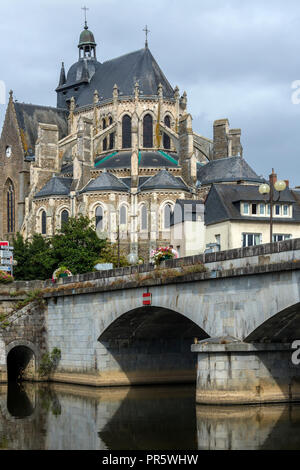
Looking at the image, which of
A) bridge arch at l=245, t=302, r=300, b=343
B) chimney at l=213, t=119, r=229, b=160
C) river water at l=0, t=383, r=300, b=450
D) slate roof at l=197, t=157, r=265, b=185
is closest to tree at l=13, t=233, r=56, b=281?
slate roof at l=197, t=157, r=265, b=185

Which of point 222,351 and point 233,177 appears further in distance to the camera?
point 233,177

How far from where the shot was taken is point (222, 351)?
30719 millimetres

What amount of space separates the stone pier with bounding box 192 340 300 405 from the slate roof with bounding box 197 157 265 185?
59368mm

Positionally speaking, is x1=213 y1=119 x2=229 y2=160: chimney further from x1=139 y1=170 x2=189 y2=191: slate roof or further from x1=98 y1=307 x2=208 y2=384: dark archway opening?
x1=98 y1=307 x2=208 y2=384: dark archway opening

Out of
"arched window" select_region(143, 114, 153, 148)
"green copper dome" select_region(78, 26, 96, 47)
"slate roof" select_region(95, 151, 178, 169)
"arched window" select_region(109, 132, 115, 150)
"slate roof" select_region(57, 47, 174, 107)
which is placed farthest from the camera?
"green copper dome" select_region(78, 26, 96, 47)

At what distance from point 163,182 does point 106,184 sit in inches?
256

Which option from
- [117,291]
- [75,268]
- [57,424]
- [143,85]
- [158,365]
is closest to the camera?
[57,424]

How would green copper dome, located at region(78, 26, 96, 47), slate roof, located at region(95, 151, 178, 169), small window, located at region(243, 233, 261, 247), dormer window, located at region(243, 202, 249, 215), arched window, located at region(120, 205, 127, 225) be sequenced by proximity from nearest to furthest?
small window, located at region(243, 233, 261, 247), dormer window, located at region(243, 202, 249, 215), arched window, located at region(120, 205, 127, 225), slate roof, located at region(95, 151, 178, 169), green copper dome, located at region(78, 26, 96, 47)

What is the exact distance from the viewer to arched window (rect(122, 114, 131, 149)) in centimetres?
10531

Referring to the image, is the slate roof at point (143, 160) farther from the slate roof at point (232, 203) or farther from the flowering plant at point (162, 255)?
the flowering plant at point (162, 255)

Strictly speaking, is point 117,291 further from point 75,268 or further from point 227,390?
point 75,268

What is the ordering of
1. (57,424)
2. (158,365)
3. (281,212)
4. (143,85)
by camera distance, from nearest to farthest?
(57,424)
(158,365)
(281,212)
(143,85)
